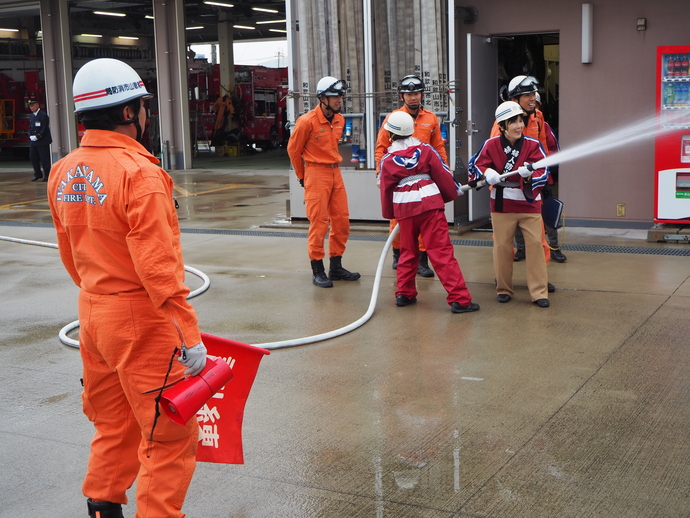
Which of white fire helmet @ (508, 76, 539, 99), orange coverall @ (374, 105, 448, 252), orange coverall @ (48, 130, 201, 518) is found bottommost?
orange coverall @ (48, 130, 201, 518)

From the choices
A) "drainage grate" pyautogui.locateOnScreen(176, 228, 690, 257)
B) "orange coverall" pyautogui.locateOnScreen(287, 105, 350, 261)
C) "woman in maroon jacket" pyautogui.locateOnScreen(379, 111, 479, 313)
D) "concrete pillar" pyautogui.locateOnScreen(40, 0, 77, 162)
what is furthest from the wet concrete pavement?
"concrete pillar" pyautogui.locateOnScreen(40, 0, 77, 162)

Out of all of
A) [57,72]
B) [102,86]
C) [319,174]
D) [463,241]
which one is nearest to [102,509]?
[102,86]

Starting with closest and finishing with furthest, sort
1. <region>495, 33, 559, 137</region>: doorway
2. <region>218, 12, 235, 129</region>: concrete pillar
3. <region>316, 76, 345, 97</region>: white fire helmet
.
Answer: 1. <region>316, 76, 345, 97</region>: white fire helmet
2. <region>495, 33, 559, 137</region>: doorway
3. <region>218, 12, 235, 129</region>: concrete pillar

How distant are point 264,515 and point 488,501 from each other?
3.16 ft

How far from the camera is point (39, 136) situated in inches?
793

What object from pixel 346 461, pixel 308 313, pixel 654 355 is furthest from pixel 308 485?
pixel 308 313

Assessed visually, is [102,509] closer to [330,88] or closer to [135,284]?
[135,284]

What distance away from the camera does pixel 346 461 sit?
4039 millimetres

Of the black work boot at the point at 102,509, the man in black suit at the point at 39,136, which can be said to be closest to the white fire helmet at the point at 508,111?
the black work boot at the point at 102,509

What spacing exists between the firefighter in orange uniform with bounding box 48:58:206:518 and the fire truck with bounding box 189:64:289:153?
26.3 m

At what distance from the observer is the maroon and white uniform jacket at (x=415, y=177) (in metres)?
6.89

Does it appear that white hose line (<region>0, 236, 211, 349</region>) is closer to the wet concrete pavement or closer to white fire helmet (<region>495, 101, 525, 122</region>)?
the wet concrete pavement

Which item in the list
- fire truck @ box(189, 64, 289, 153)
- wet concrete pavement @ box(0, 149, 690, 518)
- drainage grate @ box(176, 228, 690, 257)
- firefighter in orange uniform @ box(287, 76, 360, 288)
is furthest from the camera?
fire truck @ box(189, 64, 289, 153)

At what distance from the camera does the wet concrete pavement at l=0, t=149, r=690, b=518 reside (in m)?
3.67
